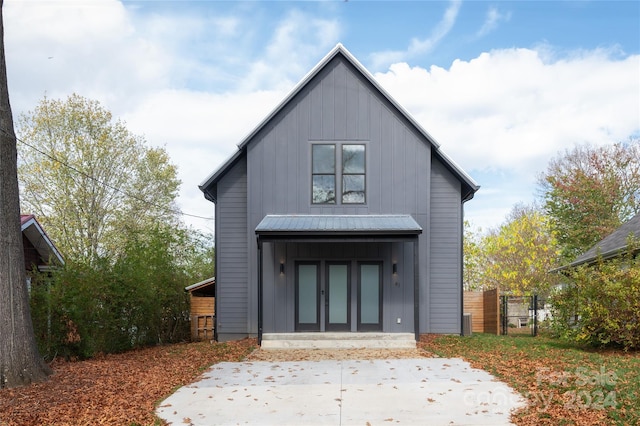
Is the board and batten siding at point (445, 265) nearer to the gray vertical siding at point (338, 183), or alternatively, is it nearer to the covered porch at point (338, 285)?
the gray vertical siding at point (338, 183)

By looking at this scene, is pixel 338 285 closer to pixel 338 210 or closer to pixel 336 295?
pixel 336 295

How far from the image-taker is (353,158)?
16.7 meters

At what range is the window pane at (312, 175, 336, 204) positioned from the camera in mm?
16656

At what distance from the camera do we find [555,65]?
2211 centimetres

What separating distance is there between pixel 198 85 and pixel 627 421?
15400mm

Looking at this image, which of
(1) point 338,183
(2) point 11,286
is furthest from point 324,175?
(2) point 11,286

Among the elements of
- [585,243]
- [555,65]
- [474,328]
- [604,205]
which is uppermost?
[555,65]

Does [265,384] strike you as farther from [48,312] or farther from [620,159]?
[620,159]

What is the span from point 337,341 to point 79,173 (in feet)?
63.3

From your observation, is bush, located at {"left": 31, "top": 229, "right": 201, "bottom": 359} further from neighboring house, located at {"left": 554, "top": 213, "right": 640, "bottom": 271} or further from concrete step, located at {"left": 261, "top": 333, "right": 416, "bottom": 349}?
neighboring house, located at {"left": 554, "top": 213, "right": 640, "bottom": 271}

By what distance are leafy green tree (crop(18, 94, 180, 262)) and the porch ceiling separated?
16.0 meters

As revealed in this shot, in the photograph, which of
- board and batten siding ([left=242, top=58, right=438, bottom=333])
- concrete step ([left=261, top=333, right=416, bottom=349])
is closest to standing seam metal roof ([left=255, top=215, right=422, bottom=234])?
board and batten siding ([left=242, top=58, right=438, bottom=333])

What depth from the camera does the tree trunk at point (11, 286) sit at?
9523 millimetres

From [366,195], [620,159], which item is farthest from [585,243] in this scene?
[366,195]
